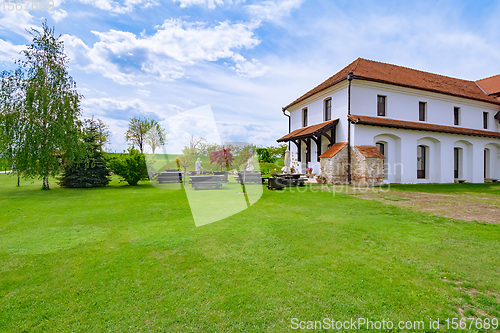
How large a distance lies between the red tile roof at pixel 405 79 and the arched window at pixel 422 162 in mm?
4626

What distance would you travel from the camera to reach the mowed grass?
2375 mm

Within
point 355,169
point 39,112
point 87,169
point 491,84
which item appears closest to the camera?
point 39,112

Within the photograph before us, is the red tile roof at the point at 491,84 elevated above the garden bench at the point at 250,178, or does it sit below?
above

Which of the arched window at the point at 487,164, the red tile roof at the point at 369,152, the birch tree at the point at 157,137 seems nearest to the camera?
the birch tree at the point at 157,137

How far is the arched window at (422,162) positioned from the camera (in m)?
18.5

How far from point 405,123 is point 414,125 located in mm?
640

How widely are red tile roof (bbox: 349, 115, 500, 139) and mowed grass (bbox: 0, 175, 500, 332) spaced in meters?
10.4

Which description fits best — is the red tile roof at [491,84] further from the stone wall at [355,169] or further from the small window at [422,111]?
the stone wall at [355,169]

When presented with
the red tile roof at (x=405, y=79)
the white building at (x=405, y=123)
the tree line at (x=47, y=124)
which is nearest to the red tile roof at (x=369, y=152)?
the white building at (x=405, y=123)

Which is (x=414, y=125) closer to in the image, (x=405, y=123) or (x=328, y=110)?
(x=405, y=123)

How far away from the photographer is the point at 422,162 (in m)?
18.6

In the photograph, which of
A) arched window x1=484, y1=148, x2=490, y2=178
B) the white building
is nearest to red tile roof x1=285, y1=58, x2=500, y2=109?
the white building

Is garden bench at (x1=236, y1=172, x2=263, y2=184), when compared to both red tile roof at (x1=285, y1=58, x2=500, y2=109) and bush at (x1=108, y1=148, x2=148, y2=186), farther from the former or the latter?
red tile roof at (x1=285, y1=58, x2=500, y2=109)

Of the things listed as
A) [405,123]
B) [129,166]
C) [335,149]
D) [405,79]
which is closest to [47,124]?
[129,166]
